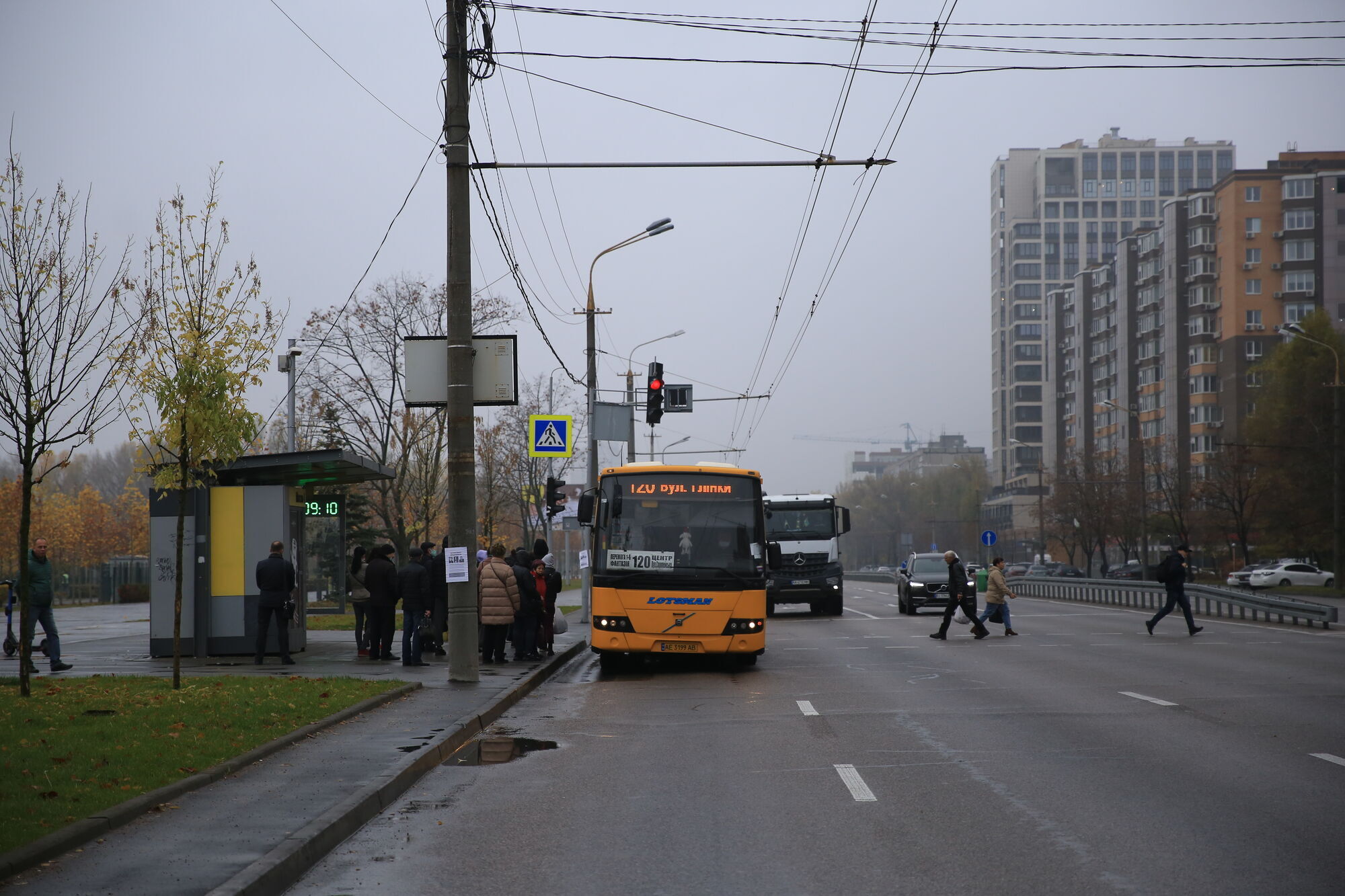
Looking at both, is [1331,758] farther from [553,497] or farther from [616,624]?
[553,497]

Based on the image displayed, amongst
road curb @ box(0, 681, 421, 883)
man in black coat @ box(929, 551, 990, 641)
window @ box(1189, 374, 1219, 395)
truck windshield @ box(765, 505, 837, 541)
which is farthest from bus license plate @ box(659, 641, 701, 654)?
window @ box(1189, 374, 1219, 395)

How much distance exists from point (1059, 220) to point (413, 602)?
439ft

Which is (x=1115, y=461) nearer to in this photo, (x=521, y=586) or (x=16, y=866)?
(x=521, y=586)

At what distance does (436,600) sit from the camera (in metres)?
20.8

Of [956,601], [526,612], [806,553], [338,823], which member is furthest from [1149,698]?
[806,553]

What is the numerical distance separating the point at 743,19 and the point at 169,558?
11.9 meters

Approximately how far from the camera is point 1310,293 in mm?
90750

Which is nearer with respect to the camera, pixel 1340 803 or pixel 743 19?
pixel 1340 803

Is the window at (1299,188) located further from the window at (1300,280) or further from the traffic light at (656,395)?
the traffic light at (656,395)

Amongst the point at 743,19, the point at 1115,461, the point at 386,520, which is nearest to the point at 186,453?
the point at 743,19

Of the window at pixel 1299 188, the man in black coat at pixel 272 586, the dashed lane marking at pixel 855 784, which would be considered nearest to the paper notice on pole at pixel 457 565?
the man in black coat at pixel 272 586

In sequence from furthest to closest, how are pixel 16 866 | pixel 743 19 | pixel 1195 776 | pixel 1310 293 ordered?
pixel 1310 293 → pixel 743 19 → pixel 1195 776 → pixel 16 866

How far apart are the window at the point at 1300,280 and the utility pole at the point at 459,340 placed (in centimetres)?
8786

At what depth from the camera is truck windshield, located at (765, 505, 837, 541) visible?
37.1 m
